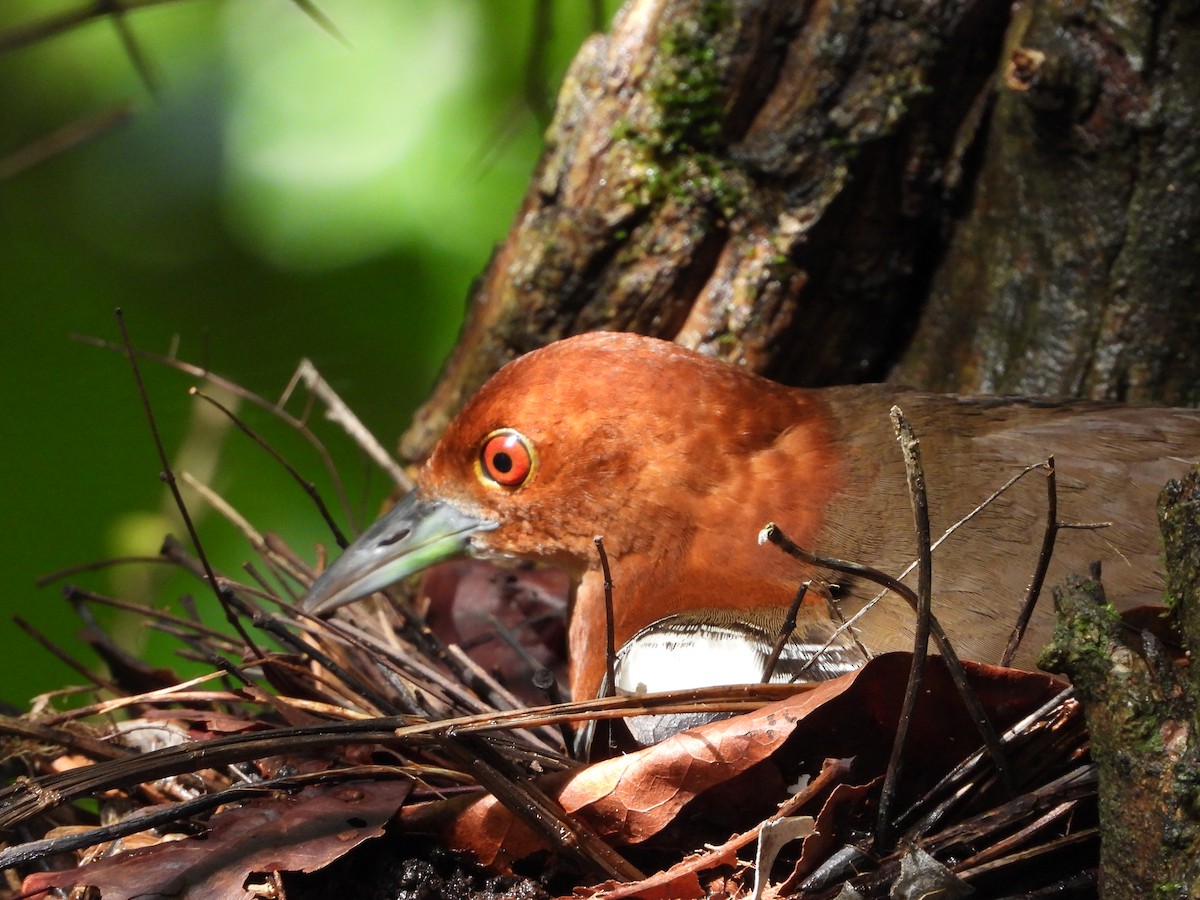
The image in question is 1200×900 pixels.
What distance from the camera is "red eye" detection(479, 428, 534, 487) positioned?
229 centimetres

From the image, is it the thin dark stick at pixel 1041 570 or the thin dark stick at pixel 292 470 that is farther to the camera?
the thin dark stick at pixel 292 470

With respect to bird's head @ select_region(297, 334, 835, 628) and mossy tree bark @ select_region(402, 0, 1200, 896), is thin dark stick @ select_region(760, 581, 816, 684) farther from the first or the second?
mossy tree bark @ select_region(402, 0, 1200, 896)

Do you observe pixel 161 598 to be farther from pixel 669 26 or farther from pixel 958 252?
pixel 958 252

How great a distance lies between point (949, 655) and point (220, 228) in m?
3.07

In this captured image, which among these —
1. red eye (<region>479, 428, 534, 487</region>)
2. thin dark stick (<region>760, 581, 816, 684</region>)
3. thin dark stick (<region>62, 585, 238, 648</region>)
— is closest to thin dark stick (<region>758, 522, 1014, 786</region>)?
thin dark stick (<region>760, 581, 816, 684</region>)

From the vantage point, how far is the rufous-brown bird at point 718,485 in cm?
194

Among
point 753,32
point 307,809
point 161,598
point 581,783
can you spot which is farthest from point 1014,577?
point 161,598

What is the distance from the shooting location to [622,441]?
2238 mm

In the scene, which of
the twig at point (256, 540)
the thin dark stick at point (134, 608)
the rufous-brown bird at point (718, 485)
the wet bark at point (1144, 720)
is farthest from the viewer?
the twig at point (256, 540)

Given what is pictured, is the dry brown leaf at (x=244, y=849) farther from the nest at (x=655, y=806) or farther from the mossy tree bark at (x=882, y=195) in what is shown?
the mossy tree bark at (x=882, y=195)

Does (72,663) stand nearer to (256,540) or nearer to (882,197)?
(256,540)

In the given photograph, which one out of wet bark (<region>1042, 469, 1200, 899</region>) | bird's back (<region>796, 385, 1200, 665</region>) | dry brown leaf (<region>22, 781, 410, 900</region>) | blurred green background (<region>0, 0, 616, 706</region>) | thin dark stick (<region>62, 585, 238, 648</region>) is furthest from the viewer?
blurred green background (<region>0, 0, 616, 706</region>)

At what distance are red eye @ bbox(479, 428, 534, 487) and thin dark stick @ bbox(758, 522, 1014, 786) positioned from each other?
37.9 inches

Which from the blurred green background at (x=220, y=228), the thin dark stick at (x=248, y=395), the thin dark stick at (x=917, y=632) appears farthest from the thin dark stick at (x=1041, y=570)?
the blurred green background at (x=220, y=228)
